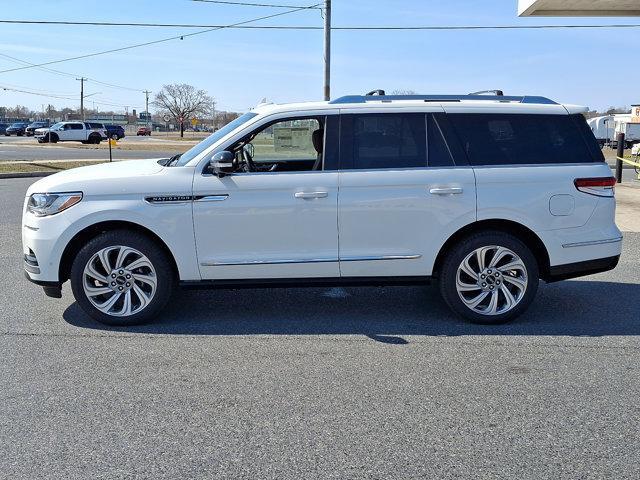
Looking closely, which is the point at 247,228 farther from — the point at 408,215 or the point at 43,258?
the point at 43,258

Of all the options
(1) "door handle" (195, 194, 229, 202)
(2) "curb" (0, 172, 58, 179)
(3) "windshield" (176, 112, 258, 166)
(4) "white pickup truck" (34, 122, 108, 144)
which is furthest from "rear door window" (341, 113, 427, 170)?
(4) "white pickup truck" (34, 122, 108, 144)

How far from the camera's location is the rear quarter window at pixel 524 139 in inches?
216

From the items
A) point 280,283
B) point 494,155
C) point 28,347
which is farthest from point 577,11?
point 28,347

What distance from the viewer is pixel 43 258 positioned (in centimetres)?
523

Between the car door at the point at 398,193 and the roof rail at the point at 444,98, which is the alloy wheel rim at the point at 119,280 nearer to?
the car door at the point at 398,193

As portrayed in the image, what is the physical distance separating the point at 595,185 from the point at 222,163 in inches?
127

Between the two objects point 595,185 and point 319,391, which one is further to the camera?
point 595,185

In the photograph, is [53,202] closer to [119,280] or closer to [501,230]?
[119,280]

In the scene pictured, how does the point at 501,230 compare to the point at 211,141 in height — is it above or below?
below

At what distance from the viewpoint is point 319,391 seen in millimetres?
4090

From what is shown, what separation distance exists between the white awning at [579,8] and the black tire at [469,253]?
17467mm

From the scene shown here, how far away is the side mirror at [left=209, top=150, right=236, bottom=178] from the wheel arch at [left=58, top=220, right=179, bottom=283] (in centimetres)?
76

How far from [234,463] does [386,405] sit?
1102 mm

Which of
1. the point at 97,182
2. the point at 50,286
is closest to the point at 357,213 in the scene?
the point at 97,182
